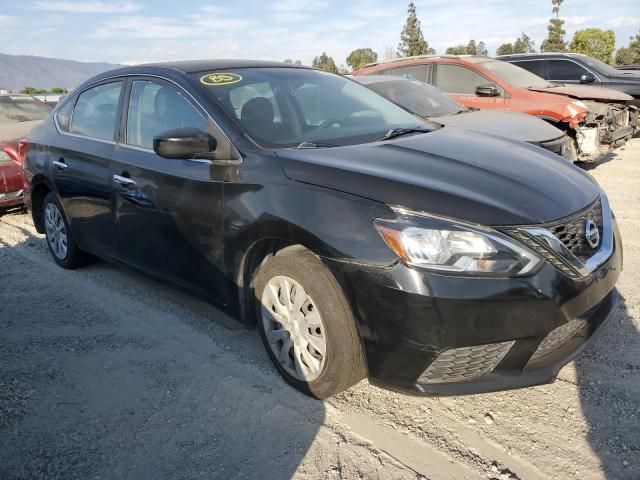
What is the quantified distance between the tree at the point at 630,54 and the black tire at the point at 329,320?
4086cm

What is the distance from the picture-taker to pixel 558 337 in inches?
95.8

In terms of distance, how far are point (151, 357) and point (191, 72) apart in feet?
5.68

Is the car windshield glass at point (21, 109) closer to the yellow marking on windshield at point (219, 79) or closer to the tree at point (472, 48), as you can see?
the yellow marking on windshield at point (219, 79)

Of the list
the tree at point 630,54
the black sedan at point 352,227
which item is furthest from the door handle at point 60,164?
the tree at point 630,54

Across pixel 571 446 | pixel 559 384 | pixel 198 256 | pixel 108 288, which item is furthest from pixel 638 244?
pixel 108 288

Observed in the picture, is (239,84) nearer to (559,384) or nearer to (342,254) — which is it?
(342,254)

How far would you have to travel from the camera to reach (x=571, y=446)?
2.42m

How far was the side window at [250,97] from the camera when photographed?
10.7 feet

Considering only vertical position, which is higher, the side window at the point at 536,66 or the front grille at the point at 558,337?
the side window at the point at 536,66

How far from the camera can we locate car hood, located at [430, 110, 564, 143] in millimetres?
6242

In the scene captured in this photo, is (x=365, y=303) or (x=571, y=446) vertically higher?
(x=365, y=303)

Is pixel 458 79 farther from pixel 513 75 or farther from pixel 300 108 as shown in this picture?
pixel 300 108

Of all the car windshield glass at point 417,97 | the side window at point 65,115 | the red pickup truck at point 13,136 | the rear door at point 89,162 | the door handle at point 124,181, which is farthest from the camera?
the car windshield glass at point 417,97

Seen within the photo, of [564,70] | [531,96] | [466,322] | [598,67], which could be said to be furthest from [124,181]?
[598,67]
